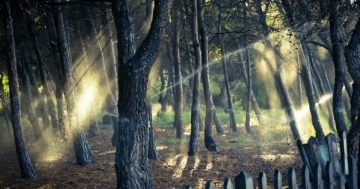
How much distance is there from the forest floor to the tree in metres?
2.58

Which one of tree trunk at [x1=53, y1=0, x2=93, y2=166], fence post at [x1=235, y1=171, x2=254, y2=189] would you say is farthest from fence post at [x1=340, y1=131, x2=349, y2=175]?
tree trunk at [x1=53, y1=0, x2=93, y2=166]

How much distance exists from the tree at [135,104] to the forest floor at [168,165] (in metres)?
2.58

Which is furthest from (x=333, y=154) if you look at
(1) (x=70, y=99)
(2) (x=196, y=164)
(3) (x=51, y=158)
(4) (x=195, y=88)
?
(3) (x=51, y=158)

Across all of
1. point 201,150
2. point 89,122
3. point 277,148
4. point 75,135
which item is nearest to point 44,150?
point 89,122

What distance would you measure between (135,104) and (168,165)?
5.87 metres

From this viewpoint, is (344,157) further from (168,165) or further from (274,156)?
(274,156)

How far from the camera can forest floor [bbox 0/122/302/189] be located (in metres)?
11.8

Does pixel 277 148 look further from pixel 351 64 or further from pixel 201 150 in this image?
pixel 351 64

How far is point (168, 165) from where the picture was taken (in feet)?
46.1

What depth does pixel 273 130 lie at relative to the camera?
2864 centimetres

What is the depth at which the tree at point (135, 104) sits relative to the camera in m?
8.46

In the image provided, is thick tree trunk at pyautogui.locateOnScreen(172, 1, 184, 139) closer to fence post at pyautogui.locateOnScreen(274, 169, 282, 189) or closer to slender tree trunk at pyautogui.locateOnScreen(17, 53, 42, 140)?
slender tree trunk at pyautogui.locateOnScreen(17, 53, 42, 140)

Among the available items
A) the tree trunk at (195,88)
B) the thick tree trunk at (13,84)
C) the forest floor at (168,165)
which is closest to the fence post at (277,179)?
the forest floor at (168,165)

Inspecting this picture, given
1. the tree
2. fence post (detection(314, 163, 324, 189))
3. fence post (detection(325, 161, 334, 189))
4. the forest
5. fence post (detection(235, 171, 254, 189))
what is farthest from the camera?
the forest
